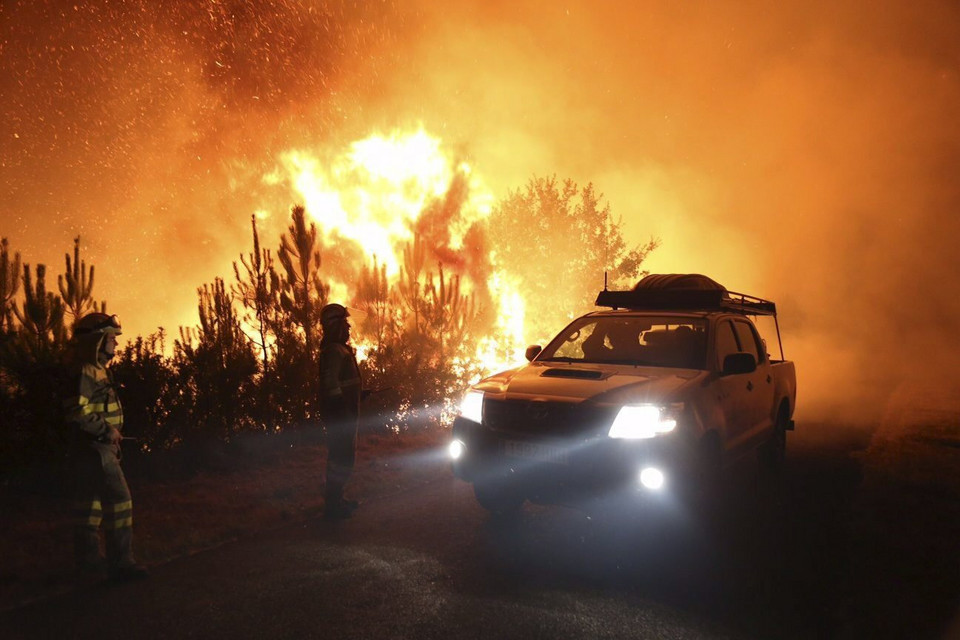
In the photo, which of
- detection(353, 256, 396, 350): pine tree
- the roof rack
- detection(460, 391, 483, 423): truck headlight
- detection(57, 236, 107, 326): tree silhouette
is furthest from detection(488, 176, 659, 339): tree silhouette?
detection(460, 391, 483, 423): truck headlight

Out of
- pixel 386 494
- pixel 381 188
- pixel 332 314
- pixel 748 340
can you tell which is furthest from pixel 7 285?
pixel 381 188

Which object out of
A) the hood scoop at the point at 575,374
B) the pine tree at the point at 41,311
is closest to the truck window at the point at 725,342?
the hood scoop at the point at 575,374

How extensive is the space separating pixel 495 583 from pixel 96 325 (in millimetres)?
3145

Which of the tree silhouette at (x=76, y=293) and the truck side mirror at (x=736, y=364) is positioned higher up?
the tree silhouette at (x=76, y=293)

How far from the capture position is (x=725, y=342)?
602cm

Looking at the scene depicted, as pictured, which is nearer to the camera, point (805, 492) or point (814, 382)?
point (805, 492)

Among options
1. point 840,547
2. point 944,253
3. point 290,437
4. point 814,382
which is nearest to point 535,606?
point 840,547

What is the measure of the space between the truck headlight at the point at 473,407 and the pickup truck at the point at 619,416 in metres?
0.01

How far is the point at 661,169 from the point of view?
34.9m

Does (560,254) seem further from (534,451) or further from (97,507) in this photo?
(97,507)

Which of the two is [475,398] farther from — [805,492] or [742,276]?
[742,276]

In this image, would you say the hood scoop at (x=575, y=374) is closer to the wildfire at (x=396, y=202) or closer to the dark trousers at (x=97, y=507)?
the dark trousers at (x=97, y=507)

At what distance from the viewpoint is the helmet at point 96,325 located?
14.0ft

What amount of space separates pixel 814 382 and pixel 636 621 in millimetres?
20279
